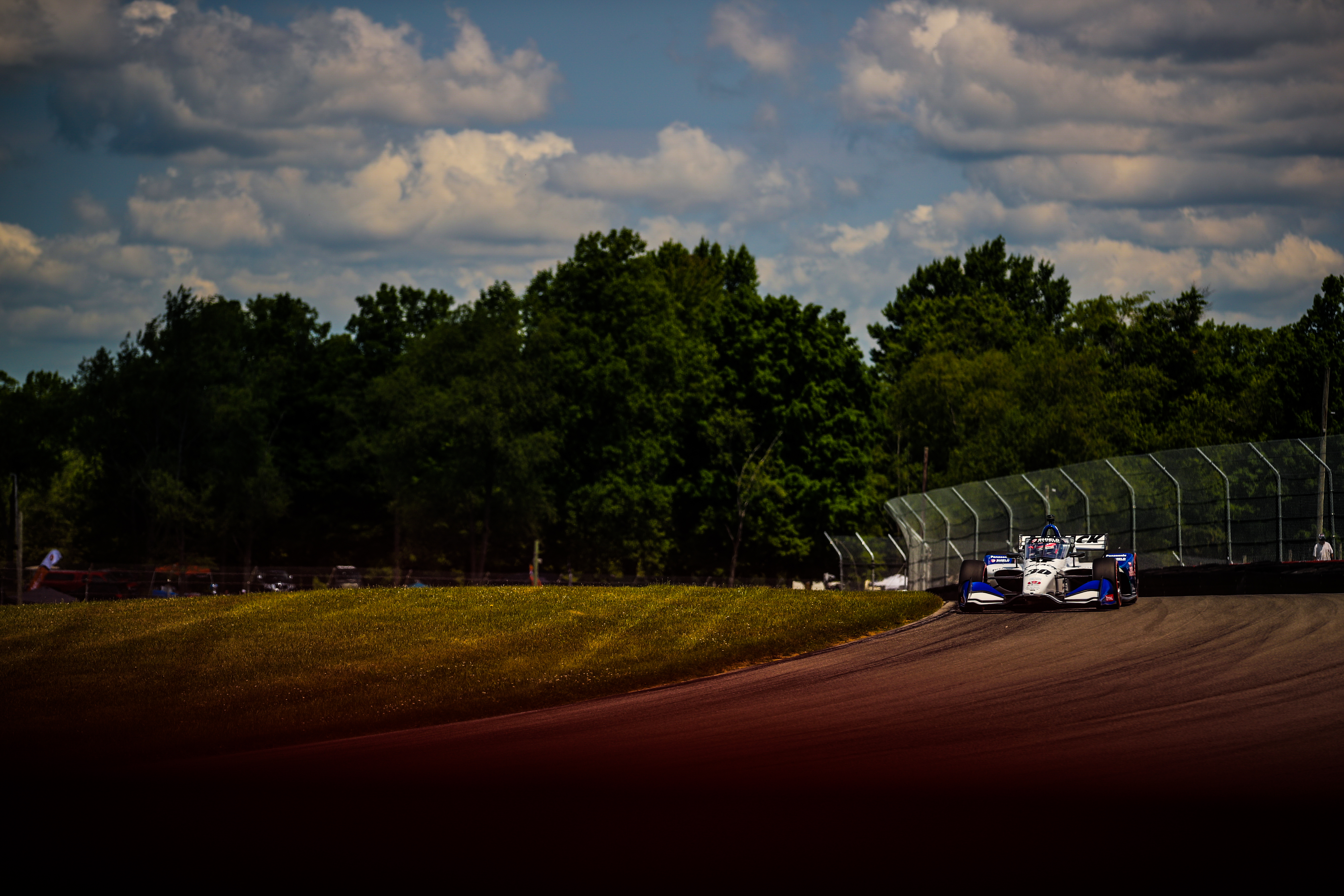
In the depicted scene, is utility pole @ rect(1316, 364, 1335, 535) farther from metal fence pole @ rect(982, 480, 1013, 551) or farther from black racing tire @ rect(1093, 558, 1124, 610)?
metal fence pole @ rect(982, 480, 1013, 551)

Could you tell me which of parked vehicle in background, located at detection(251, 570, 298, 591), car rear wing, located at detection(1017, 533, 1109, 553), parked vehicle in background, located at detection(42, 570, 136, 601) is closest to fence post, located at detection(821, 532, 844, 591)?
car rear wing, located at detection(1017, 533, 1109, 553)

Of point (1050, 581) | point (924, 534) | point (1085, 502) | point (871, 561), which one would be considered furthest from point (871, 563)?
point (1050, 581)

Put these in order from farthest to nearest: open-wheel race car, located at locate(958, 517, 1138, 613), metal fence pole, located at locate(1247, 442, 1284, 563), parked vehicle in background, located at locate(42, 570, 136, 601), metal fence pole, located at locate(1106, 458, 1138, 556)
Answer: parked vehicle in background, located at locate(42, 570, 136, 601), metal fence pole, located at locate(1106, 458, 1138, 556), metal fence pole, located at locate(1247, 442, 1284, 563), open-wheel race car, located at locate(958, 517, 1138, 613)

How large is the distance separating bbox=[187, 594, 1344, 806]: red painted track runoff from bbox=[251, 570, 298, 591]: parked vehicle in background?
35.2 metres

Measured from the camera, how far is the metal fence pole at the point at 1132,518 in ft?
94.3

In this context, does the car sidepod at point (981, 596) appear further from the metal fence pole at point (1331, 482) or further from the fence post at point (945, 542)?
the fence post at point (945, 542)

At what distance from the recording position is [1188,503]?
27.7 m

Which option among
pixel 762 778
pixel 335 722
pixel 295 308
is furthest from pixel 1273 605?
pixel 295 308

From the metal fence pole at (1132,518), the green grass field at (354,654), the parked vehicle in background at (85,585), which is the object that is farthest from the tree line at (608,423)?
the green grass field at (354,654)

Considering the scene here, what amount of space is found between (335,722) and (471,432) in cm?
4838

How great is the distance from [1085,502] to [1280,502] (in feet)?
16.8

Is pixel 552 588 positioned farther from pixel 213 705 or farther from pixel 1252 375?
pixel 1252 375

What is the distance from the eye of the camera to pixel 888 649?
60.7 ft

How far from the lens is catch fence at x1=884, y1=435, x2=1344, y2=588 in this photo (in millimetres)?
25812
